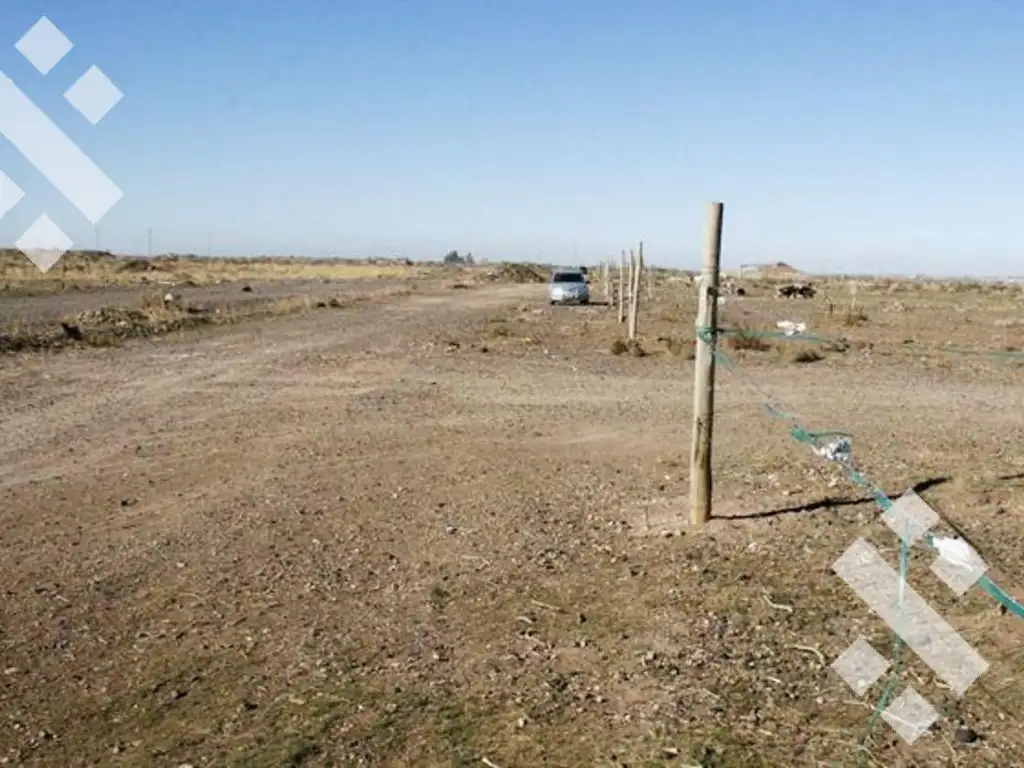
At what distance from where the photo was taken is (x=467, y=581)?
6.51 m

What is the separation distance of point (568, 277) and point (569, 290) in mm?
1178

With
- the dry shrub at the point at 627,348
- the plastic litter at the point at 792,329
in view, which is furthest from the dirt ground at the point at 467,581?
→ the dry shrub at the point at 627,348

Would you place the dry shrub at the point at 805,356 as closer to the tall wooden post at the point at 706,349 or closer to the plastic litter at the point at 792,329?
the plastic litter at the point at 792,329

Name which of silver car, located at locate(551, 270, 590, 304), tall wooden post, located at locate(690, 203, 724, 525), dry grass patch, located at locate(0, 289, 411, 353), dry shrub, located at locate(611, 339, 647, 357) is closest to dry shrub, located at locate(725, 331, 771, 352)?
dry shrub, located at locate(611, 339, 647, 357)

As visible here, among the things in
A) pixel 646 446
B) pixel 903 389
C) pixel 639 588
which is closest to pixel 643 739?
pixel 639 588

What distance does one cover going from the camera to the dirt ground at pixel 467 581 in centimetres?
451

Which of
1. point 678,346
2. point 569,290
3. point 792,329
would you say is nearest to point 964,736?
point 792,329

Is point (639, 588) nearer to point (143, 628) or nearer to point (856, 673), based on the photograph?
point (856, 673)

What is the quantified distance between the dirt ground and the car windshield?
29.2m

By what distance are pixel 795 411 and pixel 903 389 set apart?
307 centimetres

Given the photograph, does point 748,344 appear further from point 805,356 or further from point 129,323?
point 129,323

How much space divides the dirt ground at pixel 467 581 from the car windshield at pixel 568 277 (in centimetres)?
2924

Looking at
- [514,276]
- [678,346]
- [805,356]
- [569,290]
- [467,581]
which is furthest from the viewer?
[514,276]

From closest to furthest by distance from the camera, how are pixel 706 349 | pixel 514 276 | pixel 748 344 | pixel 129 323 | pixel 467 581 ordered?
pixel 467 581, pixel 706 349, pixel 748 344, pixel 129 323, pixel 514 276
